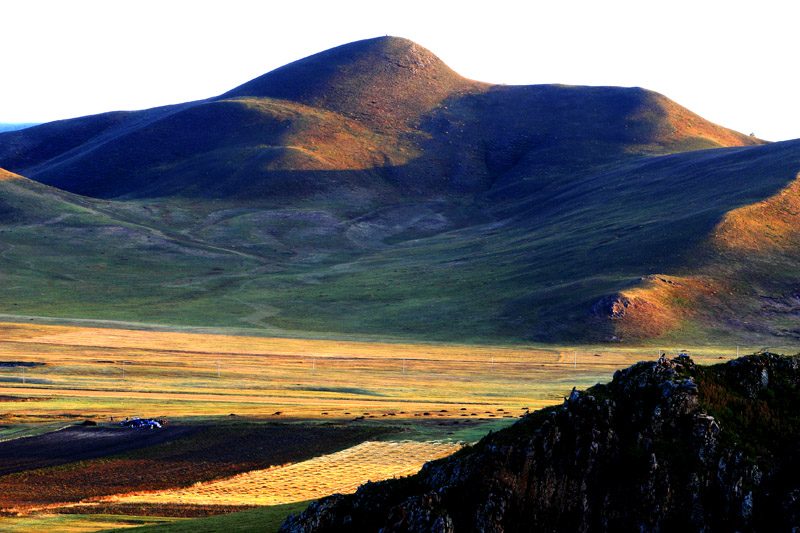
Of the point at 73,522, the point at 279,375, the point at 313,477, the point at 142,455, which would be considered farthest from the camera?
the point at 279,375

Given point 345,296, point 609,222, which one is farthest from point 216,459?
point 609,222

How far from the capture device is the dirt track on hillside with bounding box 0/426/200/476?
1602 inches

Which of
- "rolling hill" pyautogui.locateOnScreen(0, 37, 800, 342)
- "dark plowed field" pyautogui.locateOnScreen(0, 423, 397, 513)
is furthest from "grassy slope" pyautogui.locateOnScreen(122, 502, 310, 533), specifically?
"rolling hill" pyautogui.locateOnScreen(0, 37, 800, 342)

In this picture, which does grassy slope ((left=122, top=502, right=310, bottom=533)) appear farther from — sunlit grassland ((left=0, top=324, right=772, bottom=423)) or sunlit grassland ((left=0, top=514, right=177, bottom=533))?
sunlit grassland ((left=0, top=324, right=772, bottom=423))

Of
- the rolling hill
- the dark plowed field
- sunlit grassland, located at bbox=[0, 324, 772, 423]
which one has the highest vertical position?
the rolling hill

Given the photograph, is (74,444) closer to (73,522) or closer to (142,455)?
(142,455)

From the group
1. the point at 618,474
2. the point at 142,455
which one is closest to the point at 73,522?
the point at 142,455

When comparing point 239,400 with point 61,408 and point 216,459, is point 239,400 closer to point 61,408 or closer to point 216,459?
point 61,408

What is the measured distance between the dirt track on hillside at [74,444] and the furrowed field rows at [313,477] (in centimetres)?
901

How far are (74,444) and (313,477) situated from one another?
53.0 ft

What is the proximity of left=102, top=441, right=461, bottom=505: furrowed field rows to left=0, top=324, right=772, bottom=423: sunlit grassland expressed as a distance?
35.2 ft

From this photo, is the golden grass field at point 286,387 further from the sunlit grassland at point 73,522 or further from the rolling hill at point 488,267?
the rolling hill at point 488,267

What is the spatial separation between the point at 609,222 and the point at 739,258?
31.7m

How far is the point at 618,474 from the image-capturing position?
58.4 ft
